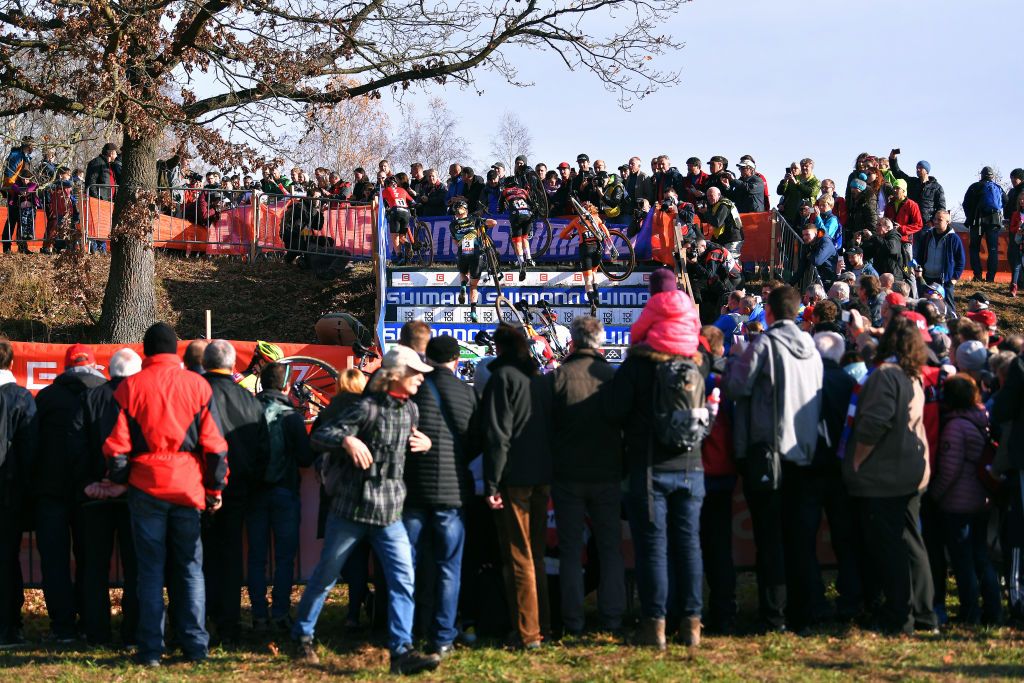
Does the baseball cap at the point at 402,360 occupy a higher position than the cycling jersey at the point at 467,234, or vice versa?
the cycling jersey at the point at 467,234

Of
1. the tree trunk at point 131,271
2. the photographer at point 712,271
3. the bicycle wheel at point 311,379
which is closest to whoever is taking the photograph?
the bicycle wheel at point 311,379

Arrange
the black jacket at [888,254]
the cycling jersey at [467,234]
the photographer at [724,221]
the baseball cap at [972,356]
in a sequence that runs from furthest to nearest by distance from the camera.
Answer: the cycling jersey at [467,234], the photographer at [724,221], the black jacket at [888,254], the baseball cap at [972,356]

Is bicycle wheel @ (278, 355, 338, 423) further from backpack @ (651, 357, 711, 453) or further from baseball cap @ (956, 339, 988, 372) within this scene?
baseball cap @ (956, 339, 988, 372)

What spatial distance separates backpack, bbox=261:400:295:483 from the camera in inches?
299

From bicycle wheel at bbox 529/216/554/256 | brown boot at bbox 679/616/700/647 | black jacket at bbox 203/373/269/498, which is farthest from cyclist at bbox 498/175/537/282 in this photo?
brown boot at bbox 679/616/700/647

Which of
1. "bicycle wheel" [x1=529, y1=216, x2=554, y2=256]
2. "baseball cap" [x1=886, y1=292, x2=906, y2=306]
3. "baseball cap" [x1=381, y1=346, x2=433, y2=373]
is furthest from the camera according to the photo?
"bicycle wheel" [x1=529, y1=216, x2=554, y2=256]

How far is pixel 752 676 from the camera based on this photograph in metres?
6.68

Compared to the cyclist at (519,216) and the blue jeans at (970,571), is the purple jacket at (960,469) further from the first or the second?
the cyclist at (519,216)

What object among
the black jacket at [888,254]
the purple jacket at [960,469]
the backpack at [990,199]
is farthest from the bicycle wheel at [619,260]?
the purple jacket at [960,469]

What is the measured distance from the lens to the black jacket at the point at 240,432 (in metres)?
7.37

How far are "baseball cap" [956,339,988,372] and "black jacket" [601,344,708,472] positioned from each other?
104 inches

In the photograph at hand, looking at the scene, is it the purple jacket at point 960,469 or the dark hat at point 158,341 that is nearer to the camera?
the dark hat at point 158,341

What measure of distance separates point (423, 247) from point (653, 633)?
14726 mm

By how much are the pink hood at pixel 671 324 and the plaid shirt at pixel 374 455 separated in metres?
1.57
